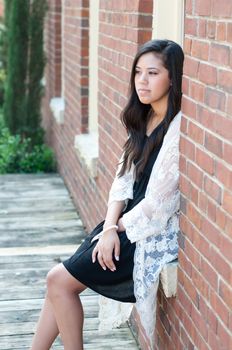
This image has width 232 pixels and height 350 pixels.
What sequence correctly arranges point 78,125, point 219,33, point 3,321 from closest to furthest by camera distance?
point 219,33, point 3,321, point 78,125

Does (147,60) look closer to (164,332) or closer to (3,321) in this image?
(164,332)

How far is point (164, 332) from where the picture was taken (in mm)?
3354

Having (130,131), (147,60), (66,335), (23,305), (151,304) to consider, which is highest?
(147,60)

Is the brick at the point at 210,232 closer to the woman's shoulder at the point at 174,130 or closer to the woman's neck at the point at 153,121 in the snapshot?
the woman's shoulder at the point at 174,130

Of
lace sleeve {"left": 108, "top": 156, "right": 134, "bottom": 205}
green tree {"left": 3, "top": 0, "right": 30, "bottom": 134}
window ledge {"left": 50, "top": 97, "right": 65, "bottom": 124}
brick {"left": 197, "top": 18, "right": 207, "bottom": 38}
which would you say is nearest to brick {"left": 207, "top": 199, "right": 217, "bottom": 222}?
brick {"left": 197, "top": 18, "right": 207, "bottom": 38}

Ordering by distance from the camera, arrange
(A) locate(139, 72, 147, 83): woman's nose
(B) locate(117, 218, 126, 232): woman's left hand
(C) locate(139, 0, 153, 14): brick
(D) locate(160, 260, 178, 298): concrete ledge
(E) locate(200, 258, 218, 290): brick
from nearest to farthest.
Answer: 1. (E) locate(200, 258, 218, 290): brick
2. (D) locate(160, 260, 178, 298): concrete ledge
3. (A) locate(139, 72, 147, 83): woman's nose
4. (B) locate(117, 218, 126, 232): woman's left hand
5. (C) locate(139, 0, 153, 14): brick

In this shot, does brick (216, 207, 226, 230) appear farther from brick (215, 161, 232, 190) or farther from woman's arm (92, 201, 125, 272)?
woman's arm (92, 201, 125, 272)

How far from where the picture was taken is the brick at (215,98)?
7.88 ft

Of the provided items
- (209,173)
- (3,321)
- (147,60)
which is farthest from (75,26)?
(209,173)

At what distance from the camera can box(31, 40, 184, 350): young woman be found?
3.07 m

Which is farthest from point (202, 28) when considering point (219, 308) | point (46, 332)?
point (46, 332)

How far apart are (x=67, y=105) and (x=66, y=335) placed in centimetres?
420

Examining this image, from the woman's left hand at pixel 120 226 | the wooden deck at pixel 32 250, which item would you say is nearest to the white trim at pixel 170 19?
the woman's left hand at pixel 120 226

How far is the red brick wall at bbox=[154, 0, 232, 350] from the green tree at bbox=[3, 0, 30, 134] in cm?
622
